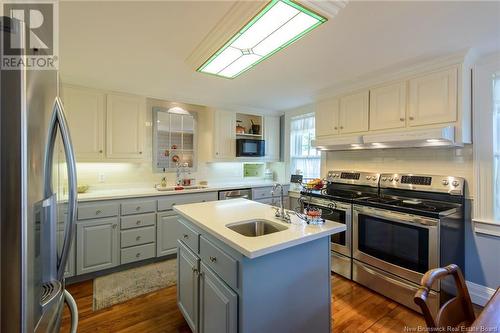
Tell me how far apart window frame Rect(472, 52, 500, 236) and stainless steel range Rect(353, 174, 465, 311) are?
137 mm

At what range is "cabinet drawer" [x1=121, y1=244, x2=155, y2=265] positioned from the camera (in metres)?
2.81

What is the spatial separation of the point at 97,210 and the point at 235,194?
72.9 inches

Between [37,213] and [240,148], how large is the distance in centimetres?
344

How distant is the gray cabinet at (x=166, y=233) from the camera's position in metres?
3.02

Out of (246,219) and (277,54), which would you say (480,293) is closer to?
(246,219)

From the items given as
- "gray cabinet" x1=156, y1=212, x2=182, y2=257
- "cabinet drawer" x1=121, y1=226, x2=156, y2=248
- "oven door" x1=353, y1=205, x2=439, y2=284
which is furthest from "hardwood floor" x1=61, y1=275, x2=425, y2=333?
"gray cabinet" x1=156, y1=212, x2=182, y2=257

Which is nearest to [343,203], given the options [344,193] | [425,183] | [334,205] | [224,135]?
[334,205]

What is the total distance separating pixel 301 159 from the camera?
429 cm

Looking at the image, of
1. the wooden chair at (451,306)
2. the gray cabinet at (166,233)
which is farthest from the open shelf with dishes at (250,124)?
the wooden chair at (451,306)

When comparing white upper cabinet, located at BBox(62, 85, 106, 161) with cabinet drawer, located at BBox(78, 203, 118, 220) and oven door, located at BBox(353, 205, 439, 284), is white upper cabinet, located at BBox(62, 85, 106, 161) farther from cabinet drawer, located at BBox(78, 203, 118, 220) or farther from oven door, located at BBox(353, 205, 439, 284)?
oven door, located at BBox(353, 205, 439, 284)

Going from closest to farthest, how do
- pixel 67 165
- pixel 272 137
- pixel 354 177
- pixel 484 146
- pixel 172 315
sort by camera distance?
pixel 67 165 < pixel 172 315 < pixel 484 146 < pixel 354 177 < pixel 272 137

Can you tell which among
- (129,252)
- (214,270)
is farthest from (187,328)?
(129,252)

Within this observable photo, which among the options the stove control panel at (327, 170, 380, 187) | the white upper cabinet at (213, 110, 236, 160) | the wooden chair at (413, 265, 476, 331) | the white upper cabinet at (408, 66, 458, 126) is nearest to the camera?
the wooden chair at (413, 265, 476, 331)

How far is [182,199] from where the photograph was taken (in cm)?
320
